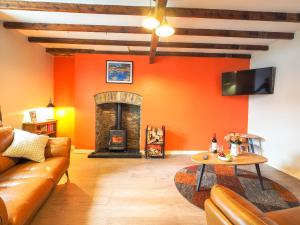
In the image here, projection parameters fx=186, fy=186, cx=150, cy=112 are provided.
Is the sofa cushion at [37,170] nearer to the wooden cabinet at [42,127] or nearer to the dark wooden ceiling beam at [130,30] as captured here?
the wooden cabinet at [42,127]

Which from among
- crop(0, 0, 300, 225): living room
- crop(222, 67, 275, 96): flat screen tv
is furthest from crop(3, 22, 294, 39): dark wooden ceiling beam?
crop(222, 67, 275, 96): flat screen tv

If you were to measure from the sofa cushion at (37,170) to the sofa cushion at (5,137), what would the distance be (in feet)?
0.98

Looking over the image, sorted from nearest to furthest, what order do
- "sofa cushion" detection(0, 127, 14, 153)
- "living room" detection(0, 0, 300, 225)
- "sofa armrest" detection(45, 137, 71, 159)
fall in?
"living room" detection(0, 0, 300, 225)
"sofa cushion" detection(0, 127, 14, 153)
"sofa armrest" detection(45, 137, 71, 159)

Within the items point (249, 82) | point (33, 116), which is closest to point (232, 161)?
point (249, 82)

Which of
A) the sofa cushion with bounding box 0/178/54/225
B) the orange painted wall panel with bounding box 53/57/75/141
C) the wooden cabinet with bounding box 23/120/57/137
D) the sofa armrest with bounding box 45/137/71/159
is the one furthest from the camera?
the orange painted wall panel with bounding box 53/57/75/141

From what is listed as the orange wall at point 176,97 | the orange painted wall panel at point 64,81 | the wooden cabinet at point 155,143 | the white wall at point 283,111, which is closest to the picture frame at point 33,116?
the orange wall at point 176,97

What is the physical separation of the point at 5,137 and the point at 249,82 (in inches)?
180

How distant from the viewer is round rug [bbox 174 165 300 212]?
2.42 metres

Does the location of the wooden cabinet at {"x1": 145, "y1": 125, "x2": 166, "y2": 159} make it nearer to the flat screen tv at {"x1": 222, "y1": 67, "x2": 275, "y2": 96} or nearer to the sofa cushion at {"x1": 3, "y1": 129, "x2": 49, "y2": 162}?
the flat screen tv at {"x1": 222, "y1": 67, "x2": 275, "y2": 96}

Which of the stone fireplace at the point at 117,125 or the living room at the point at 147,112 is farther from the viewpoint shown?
the stone fireplace at the point at 117,125

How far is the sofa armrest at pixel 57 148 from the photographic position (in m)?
2.78

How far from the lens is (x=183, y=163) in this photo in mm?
3977

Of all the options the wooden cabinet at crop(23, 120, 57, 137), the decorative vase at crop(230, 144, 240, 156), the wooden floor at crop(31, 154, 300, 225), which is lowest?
the wooden floor at crop(31, 154, 300, 225)

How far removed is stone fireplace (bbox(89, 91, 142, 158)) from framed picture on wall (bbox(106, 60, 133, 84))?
342 mm
